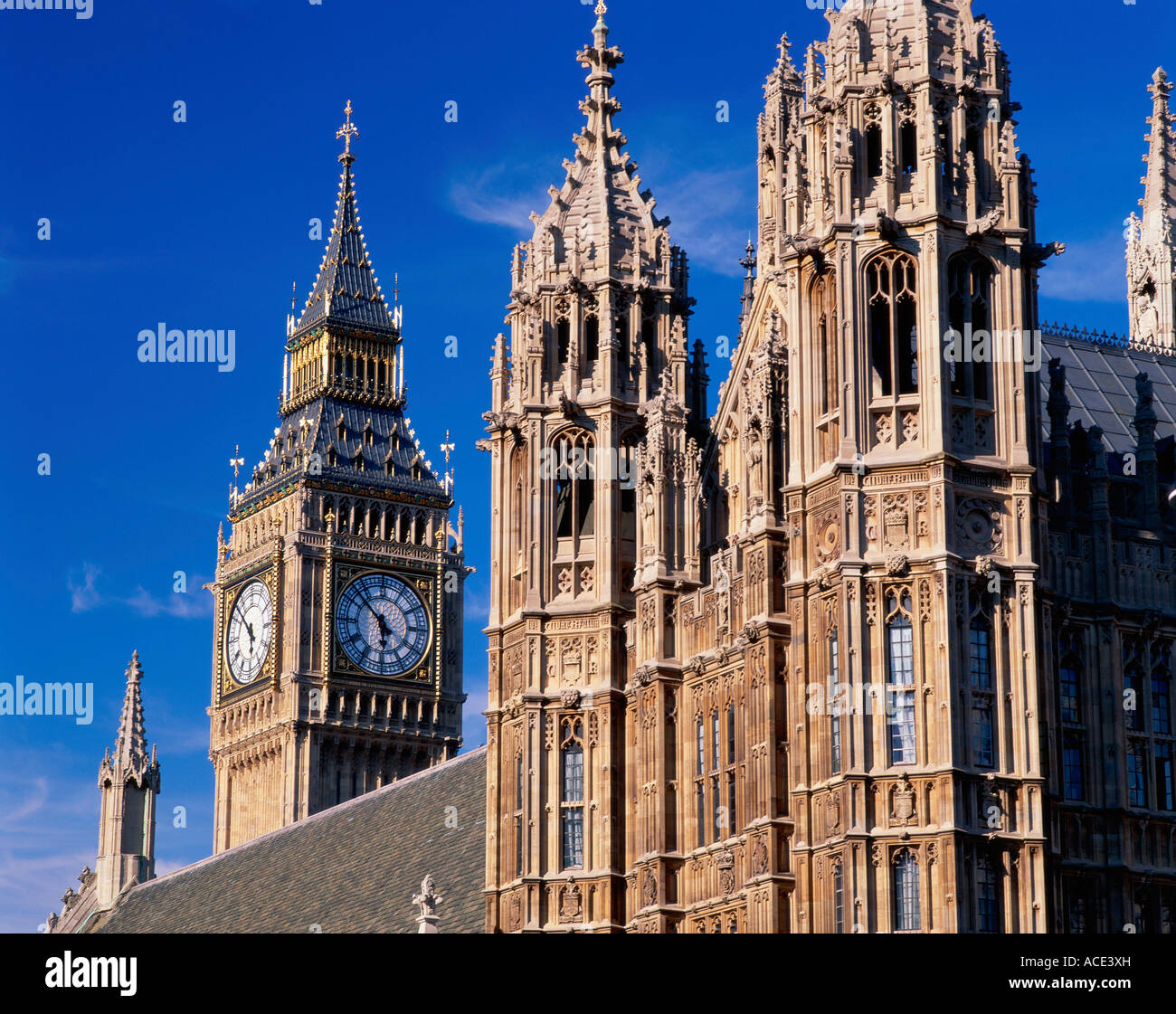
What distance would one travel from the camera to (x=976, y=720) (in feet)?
180

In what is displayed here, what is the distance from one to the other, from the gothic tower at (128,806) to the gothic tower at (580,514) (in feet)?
170

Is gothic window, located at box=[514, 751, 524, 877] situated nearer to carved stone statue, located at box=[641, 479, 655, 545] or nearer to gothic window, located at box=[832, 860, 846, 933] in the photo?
carved stone statue, located at box=[641, 479, 655, 545]

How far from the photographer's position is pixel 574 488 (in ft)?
228

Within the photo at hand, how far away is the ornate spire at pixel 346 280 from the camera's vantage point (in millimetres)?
141500

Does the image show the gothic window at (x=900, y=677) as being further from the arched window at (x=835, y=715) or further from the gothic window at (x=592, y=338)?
the gothic window at (x=592, y=338)

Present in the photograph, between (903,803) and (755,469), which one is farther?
(755,469)

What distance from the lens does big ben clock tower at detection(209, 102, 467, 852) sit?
13400 cm

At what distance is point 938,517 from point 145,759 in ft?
234

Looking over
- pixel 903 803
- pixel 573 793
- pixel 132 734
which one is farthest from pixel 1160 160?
pixel 132 734

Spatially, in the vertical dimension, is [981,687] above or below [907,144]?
below

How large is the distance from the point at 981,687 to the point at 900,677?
1595 millimetres

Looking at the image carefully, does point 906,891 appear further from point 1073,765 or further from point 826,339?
point 826,339

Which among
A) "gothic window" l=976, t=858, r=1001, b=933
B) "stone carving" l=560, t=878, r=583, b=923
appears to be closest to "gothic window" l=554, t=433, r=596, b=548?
"stone carving" l=560, t=878, r=583, b=923
